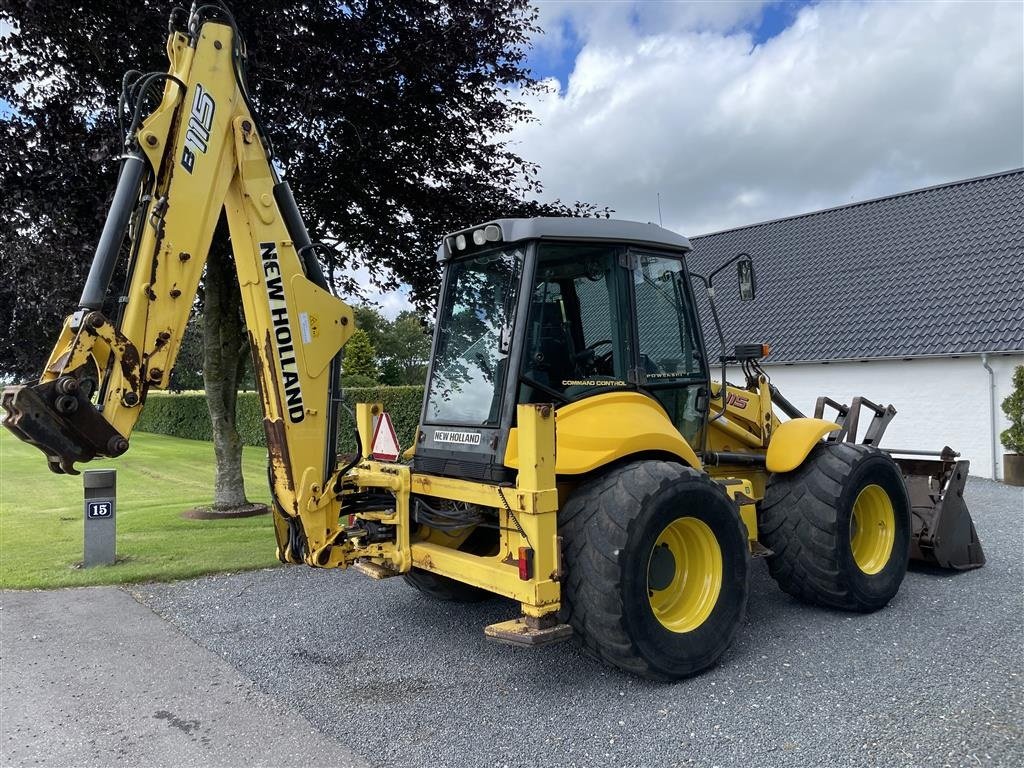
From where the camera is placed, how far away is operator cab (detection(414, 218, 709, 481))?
431 centimetres

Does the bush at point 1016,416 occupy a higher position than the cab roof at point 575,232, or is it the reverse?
the cab roof at point 575,232

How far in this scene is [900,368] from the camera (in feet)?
44.7

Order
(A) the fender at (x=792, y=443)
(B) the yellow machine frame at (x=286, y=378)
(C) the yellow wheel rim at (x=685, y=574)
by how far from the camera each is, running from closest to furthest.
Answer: (B) the yellow machine frame at (x=286, y=378)
(C) the yellow wheel rim at (x=685, y=574)
(A) the fender at (x=792, y=443)

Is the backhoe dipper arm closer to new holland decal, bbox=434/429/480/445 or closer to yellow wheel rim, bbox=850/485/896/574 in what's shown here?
new holland decal, bbox=434/429/480/445

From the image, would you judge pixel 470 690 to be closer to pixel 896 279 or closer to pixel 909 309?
pixel 909 309

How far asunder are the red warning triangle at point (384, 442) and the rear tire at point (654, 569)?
1467 millimetres

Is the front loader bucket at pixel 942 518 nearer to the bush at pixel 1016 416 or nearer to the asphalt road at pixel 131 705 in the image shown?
the asphalt road at pixel 131 705

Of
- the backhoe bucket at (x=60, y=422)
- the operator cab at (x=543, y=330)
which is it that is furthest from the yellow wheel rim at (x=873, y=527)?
the backhoe bucket at (x=60, y=422)

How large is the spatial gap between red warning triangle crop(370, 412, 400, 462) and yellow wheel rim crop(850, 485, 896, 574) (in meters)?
3.30

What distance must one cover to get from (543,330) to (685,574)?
1.64 metres

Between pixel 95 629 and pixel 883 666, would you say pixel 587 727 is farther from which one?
pixel 95 629

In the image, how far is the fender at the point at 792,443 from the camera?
5.12m

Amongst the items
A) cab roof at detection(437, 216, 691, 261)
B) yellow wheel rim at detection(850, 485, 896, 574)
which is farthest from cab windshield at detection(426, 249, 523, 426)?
yellow wheel rim at detection(850, 485, 896, 574)

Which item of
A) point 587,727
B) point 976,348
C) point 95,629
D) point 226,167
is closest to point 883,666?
point 587,727
